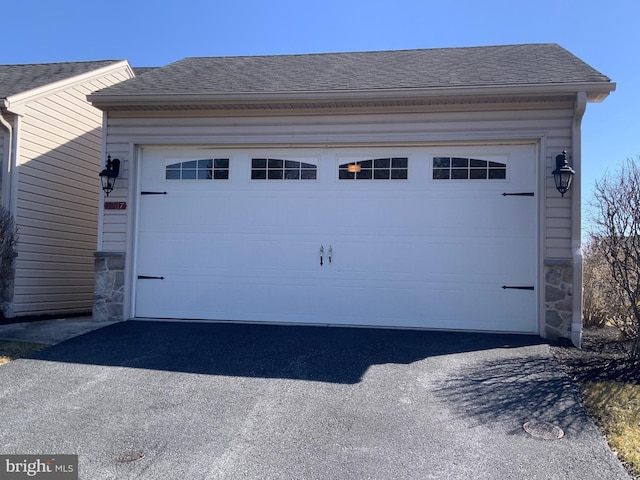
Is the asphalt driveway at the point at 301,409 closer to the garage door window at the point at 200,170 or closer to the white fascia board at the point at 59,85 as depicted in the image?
the garage door window at the point at 200,170

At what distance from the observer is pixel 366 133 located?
698 cm

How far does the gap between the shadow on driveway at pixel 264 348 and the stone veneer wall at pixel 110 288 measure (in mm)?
460

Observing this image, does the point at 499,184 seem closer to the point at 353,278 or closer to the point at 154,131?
the point at 353,278

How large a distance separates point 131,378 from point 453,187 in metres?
4.71

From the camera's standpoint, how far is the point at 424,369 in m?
5.04

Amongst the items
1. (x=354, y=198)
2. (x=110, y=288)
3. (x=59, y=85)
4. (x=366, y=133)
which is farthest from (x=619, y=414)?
(x=59, y=85)

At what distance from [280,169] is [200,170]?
48.6 inches

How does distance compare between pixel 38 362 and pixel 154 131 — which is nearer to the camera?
pixel 38 362

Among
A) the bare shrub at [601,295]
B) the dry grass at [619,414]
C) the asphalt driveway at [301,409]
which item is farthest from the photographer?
the bare shrub at [601,295]

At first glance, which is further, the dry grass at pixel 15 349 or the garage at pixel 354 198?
the garage at pixel 354 198

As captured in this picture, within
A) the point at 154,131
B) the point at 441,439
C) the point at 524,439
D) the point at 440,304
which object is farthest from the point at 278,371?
the point at 154,131

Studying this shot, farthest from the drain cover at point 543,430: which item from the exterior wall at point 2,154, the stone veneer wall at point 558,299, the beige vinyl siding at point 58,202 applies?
the exterior wall at point 2,154

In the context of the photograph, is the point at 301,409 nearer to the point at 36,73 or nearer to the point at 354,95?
the point at 354,95

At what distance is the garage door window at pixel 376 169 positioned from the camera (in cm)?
699
